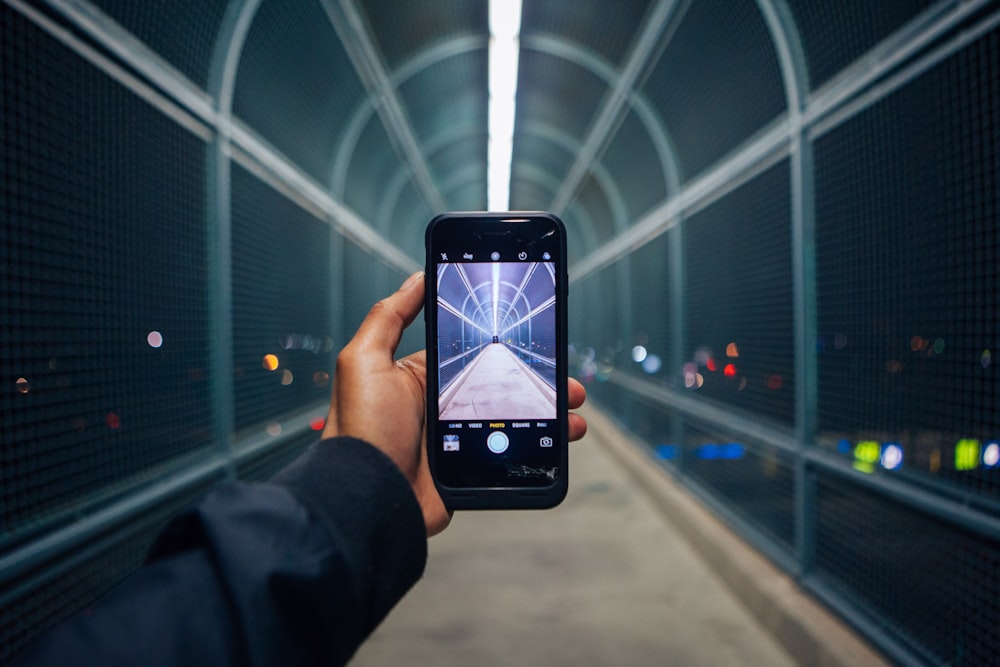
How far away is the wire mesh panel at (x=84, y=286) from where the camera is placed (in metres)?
1.72

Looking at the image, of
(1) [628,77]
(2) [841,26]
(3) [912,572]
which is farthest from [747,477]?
(1) [628,77]

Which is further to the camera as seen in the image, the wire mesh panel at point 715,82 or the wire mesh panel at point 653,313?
the wire mesh panel at point 653,313

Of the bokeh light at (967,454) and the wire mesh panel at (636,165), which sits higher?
the wire mesh panel at (636,165)

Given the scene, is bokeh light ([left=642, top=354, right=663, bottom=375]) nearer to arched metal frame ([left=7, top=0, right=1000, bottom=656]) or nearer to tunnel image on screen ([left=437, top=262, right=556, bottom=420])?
arched metal frame ([left=7, top=0, right=1000, bottom=656])

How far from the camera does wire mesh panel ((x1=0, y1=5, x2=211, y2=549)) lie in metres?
1.72

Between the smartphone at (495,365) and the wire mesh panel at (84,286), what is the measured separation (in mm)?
1169

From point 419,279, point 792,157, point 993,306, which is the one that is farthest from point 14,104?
point 792,157

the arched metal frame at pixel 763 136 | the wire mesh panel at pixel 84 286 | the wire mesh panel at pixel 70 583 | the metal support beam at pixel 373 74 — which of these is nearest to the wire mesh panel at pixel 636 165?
the arched metal frame at pixel 763 136

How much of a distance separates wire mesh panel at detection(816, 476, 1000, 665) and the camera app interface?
5.74 ft

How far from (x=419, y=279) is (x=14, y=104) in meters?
1.25

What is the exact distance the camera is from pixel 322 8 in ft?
14.5

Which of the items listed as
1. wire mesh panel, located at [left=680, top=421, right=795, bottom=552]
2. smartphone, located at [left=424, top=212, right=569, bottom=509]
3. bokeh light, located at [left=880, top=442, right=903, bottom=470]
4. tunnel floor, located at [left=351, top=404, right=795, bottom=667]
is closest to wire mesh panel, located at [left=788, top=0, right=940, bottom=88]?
bokeh light, located at [left=880, top=442, right=903, bottom=470]

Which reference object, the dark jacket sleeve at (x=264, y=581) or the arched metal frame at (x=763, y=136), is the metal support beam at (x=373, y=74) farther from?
the dark jacket sleeve at (x=264, y=581)

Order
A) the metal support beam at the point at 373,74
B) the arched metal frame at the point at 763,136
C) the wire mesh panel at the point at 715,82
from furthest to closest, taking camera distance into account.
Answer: the metal support beam at the point at 373,74, the wire mesh panel at the point at 715,82, the arched metal frame at the point at 763,136
